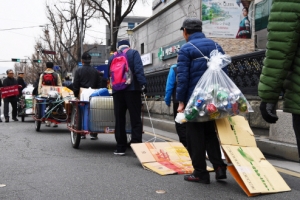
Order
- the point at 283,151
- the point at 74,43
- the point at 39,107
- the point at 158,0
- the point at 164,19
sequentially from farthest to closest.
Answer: the point at 74,43, the point at 158,0, the point at 164,19, the point at 39,107, the point at 283,151

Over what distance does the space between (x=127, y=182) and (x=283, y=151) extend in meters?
2.81

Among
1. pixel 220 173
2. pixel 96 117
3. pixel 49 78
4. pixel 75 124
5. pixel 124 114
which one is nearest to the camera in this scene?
pixel 220 173

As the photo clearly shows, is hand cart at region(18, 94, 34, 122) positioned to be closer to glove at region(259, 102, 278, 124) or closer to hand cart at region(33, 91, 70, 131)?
hand cart at region(33, 91, 70, 131)

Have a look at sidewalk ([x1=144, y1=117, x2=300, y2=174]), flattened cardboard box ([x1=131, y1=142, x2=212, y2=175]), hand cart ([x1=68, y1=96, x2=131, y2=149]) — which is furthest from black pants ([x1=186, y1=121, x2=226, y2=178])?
hand cart ([x1=68, y1=96, x2=131, y2=149])

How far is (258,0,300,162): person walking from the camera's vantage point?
2.79 m

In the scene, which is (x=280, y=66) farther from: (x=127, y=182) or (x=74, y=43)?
(x=74, y=43)

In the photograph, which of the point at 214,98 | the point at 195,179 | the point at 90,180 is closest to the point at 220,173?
the point at 195,179

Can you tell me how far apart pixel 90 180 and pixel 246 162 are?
1.86 m

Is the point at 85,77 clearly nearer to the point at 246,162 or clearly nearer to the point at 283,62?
the point at 246,162

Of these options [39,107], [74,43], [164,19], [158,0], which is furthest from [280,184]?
[74,43]

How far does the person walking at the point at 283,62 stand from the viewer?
9.16 feet

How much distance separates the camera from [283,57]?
2844mm

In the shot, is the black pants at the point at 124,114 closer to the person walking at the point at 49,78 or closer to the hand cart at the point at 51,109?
the hand cart at the point at 51,109

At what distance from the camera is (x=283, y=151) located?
6.73 metres
